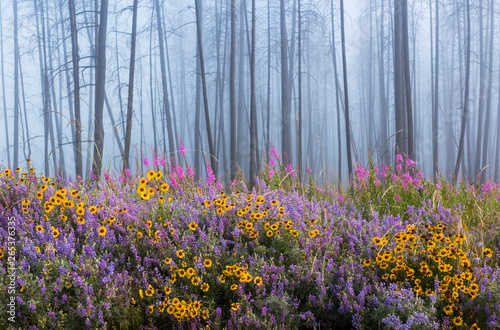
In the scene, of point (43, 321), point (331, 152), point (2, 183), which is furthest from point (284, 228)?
point (331, 152)

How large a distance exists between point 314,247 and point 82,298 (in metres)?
1.32

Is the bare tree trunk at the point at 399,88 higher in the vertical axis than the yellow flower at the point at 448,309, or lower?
higher

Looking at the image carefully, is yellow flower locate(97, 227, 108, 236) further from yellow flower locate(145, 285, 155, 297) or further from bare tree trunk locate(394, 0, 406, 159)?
bare tree trunk locate(394, 0, 406, 159)

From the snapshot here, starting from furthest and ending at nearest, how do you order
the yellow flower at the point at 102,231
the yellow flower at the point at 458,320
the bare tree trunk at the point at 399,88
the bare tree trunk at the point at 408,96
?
the bare tree trunk at the point at 399,88 → the bare tree trunk at the point at 408,96 → the yellow flower at the point at 102,231 → the yellow flower at the point at 458,320

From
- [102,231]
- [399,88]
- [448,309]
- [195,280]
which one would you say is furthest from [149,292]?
[399,88]

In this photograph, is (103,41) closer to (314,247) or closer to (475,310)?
(314,247)

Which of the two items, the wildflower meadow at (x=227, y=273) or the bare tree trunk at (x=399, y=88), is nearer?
the wildflower meadow at (x=227, y=273)

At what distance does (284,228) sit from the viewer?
89.9 inches

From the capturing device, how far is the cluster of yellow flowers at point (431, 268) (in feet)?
5.93

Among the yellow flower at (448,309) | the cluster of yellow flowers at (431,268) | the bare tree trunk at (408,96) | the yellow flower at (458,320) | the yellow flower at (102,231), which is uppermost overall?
the bare tree trunk at (408,96)

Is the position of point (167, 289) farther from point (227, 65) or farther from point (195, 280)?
point (227, 65)

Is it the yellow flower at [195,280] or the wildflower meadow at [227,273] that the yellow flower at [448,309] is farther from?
the yellow flower at [195,280]

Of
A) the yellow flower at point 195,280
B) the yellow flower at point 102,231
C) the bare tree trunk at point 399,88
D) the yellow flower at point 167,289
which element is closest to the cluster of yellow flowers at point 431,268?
the yellow flower at point 195,280

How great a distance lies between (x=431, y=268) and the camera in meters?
2.09
